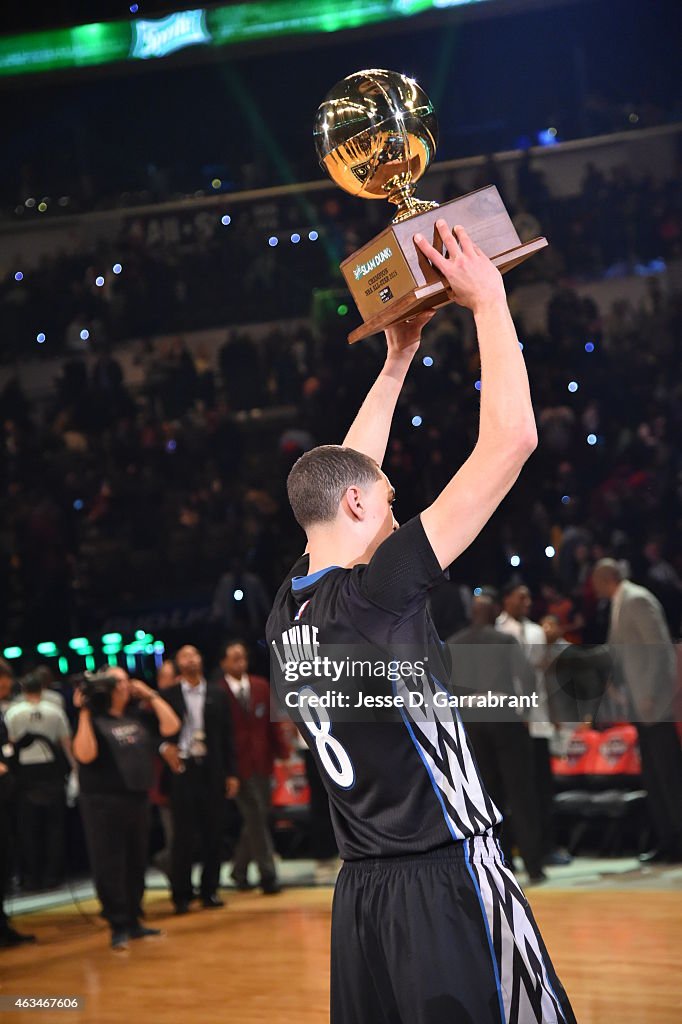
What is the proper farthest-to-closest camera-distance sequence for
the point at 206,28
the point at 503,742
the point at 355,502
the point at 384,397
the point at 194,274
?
1. the point at 194,274
2. the point at 206,28
3. the point at 503,742
4. the point at 384,397
5. the point at 355,502

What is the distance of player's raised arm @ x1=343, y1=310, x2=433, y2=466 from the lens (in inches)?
101

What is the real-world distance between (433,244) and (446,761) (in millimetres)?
1051

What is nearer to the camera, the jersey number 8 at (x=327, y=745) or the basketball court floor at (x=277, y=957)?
the jersey number 8 at (x=327, y=745)

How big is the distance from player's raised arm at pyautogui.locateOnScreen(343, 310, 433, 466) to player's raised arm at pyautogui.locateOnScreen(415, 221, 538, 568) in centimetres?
52

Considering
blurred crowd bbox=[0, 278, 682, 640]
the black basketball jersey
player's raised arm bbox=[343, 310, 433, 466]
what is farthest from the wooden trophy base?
blurred crowd bbox=[0, 278, 682, 640]

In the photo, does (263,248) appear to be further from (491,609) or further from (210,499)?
(491,609)

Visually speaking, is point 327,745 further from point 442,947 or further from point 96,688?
point 96,688

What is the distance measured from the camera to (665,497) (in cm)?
1038

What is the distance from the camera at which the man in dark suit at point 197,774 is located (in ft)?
26.0

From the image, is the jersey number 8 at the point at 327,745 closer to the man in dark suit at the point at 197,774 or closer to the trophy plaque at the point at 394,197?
the trophy plaque at the point at 394,197

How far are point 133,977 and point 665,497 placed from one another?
21.2 ft

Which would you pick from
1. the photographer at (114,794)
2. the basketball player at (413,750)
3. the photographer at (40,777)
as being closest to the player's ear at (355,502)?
the basketball player at (413,750)

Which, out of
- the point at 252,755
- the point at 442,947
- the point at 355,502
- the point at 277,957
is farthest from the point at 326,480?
the point at 252,755

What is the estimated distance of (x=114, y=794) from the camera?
710cm
